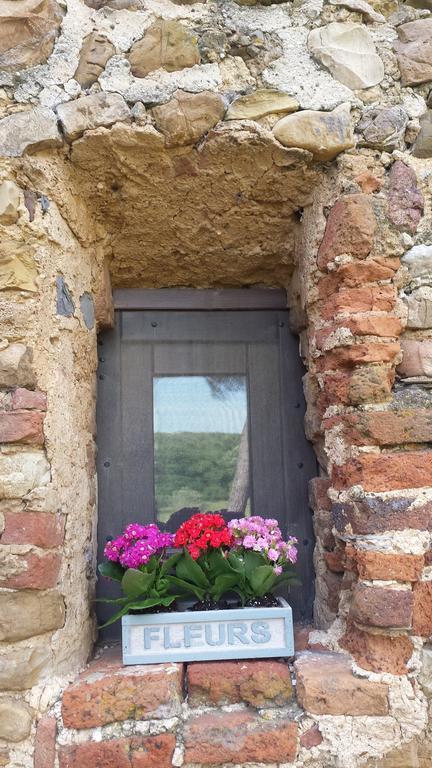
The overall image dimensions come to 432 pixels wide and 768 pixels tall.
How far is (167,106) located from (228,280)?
68 cm

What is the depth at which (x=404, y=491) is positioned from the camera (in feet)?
5.62

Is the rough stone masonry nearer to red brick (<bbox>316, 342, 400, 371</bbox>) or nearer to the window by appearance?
red brick (<bbox>316, 342, 400, 371</bbox>)

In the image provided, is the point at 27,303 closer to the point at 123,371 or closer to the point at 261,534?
the point at 123,371

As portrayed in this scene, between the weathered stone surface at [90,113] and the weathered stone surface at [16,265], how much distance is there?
1.20 ft

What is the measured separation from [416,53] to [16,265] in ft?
4.65

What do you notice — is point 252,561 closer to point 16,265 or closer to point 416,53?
point 16,265

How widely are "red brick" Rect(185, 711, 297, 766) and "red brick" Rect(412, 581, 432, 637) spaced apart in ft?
1.42

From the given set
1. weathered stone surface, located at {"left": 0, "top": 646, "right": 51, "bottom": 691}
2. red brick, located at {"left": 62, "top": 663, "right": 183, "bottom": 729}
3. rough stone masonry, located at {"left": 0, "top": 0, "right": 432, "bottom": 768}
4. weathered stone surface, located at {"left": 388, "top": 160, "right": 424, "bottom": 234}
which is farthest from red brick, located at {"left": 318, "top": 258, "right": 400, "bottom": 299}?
weathered stone surface, located at {"left": 0, "top": 646, "right": 51, "bottom": 691}

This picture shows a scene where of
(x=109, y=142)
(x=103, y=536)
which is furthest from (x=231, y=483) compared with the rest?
(x=109, y=142)

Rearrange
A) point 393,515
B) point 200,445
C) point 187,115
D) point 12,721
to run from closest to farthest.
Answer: point 12,721
point 393,515
point 187,115
point 200,445

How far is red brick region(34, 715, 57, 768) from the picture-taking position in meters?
1.59

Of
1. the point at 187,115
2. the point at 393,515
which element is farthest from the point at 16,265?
the point at 393,515

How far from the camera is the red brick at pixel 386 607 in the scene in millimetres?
1632

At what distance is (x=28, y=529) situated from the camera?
1.65 m
